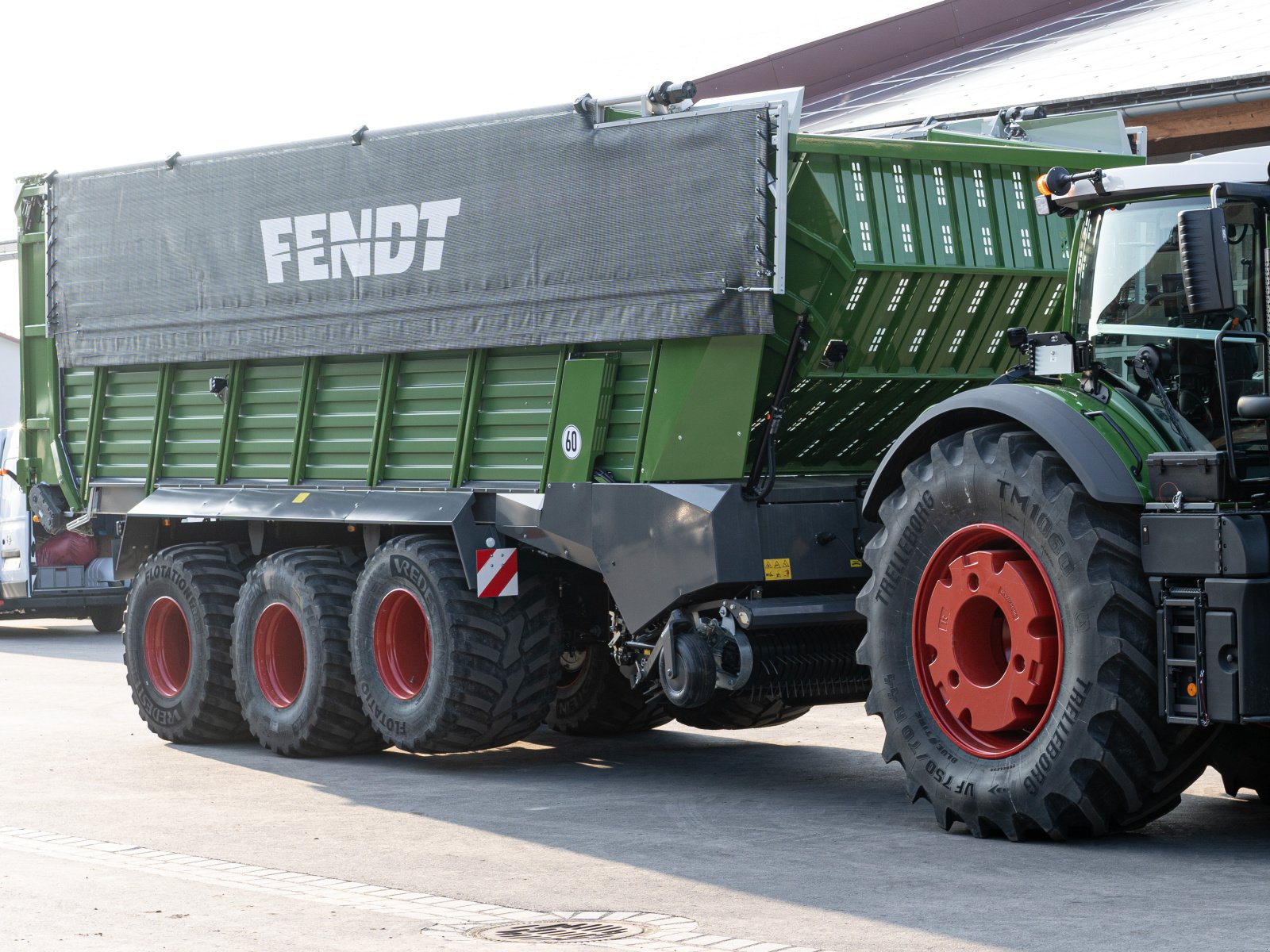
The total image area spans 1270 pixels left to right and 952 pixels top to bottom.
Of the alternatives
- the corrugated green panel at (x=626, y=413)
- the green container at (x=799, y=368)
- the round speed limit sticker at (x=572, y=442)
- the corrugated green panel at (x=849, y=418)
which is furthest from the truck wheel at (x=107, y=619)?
the corrugated green panel at (x=849, y=418)

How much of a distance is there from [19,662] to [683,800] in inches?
444

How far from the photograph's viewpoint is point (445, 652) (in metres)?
10.9

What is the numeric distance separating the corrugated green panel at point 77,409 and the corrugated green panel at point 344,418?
245cm

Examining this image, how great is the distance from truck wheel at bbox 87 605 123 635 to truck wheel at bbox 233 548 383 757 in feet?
37.9

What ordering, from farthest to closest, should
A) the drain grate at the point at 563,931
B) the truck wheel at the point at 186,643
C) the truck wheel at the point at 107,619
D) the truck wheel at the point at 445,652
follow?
1. the truck wheel at the point at 107,619
2. the truck wheel at the point at 186,643
3. the truck wheel at the point at 445,652
4. the drain grate at the point at 563,931

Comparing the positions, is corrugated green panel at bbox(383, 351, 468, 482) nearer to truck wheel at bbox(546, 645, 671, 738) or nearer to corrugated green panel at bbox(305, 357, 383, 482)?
corrugated green panel at bbox(305, 357, 383, 482)

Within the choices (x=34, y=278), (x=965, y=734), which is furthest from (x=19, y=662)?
(x=965, y=734)

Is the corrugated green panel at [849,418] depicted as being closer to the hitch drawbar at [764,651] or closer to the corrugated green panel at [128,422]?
the hitch drawbar at [764,651]

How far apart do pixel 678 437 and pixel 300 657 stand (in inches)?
143

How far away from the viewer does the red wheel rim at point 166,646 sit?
43.4 ft

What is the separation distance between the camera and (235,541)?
1309 centimetres

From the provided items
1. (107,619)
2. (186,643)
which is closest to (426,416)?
(186,643)

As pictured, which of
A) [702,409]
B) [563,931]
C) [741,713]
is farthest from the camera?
[741,713]

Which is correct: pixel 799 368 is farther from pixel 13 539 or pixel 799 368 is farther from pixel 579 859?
pixel 13 539
